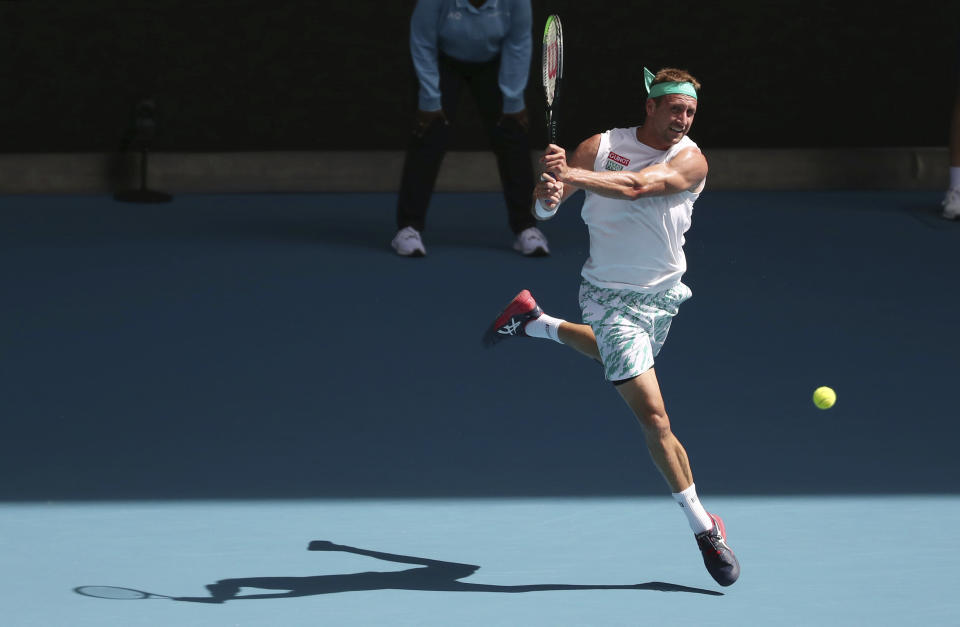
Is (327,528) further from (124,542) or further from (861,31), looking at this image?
(861,31)

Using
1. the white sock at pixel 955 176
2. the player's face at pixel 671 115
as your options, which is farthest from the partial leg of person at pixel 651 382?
the white sock at pixel 955 176

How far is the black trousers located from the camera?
9.48m

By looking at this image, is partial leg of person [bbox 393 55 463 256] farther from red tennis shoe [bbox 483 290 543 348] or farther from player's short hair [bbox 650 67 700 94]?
player's short hair [bbox 650 67 700 94]

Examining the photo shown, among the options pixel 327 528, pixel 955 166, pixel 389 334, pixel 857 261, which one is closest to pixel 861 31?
pixel 955 166

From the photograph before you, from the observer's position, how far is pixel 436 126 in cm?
943

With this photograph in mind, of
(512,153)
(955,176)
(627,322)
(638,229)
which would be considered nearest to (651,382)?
(627,322)

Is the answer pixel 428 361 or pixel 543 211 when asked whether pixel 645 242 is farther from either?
pixel 428 361

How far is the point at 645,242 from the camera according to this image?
5.10 meters

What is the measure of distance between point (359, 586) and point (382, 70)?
7.60 m

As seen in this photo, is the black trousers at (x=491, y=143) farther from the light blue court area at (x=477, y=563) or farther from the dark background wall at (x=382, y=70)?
the light blue court area at (x=477, y=563)

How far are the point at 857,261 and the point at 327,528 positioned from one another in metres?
5.34

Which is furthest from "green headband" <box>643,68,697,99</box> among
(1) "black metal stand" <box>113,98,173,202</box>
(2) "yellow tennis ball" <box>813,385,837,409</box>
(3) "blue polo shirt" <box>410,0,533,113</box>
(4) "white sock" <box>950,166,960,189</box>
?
(1) "black metal stand" <box>113,98,173,202</box>

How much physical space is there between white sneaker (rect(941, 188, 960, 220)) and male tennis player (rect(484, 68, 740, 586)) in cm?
604

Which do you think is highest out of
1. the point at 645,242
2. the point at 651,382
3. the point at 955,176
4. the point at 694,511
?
the point at 955,176
